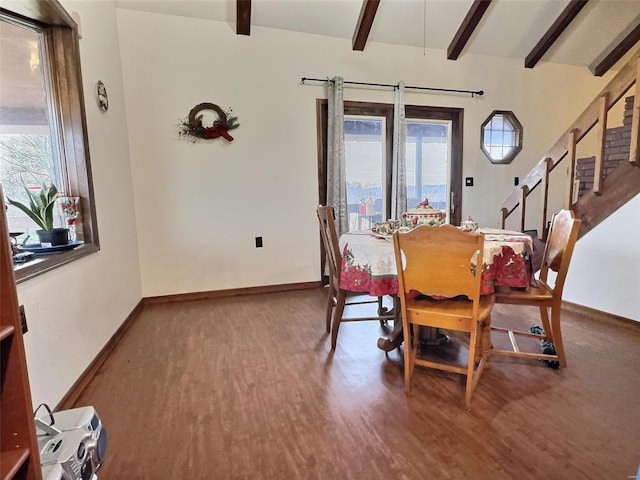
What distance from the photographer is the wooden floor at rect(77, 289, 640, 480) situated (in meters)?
1.35

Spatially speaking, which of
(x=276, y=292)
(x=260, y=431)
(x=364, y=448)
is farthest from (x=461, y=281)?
(x=276, y=292)

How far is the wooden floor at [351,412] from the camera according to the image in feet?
4.44

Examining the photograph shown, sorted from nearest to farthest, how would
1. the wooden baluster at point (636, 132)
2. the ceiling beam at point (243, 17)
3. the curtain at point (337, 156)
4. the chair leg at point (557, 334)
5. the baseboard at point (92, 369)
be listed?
the baseboard at point (92, 369), the chair leg at point (557, 334), the wooden baluster at point (636, 132), the ceiling beam at point (243, 17), the curtain at point (337, 156)

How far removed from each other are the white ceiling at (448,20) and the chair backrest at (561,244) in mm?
2710

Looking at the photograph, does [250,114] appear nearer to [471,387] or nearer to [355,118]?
[355,118]

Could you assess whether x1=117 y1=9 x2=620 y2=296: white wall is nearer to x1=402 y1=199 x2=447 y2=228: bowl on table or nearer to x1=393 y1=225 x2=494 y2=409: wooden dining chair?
x1=402 y1=199 x2=447 y2=228: bowl on table

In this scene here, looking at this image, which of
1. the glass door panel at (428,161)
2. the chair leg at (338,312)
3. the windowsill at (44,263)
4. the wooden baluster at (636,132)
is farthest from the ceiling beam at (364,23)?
the windowsill at (44,263)

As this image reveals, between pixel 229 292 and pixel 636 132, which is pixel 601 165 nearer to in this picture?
pixel 636 132

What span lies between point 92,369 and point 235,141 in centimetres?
237

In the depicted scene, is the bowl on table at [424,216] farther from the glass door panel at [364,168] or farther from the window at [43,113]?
the window at [43,113]

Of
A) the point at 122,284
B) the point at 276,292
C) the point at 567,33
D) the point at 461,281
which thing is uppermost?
the point at 567,33

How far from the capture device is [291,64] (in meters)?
3.67

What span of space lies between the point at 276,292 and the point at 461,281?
2498 mm

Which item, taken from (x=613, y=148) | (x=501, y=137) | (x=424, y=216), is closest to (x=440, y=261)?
(x=424, y=216)
